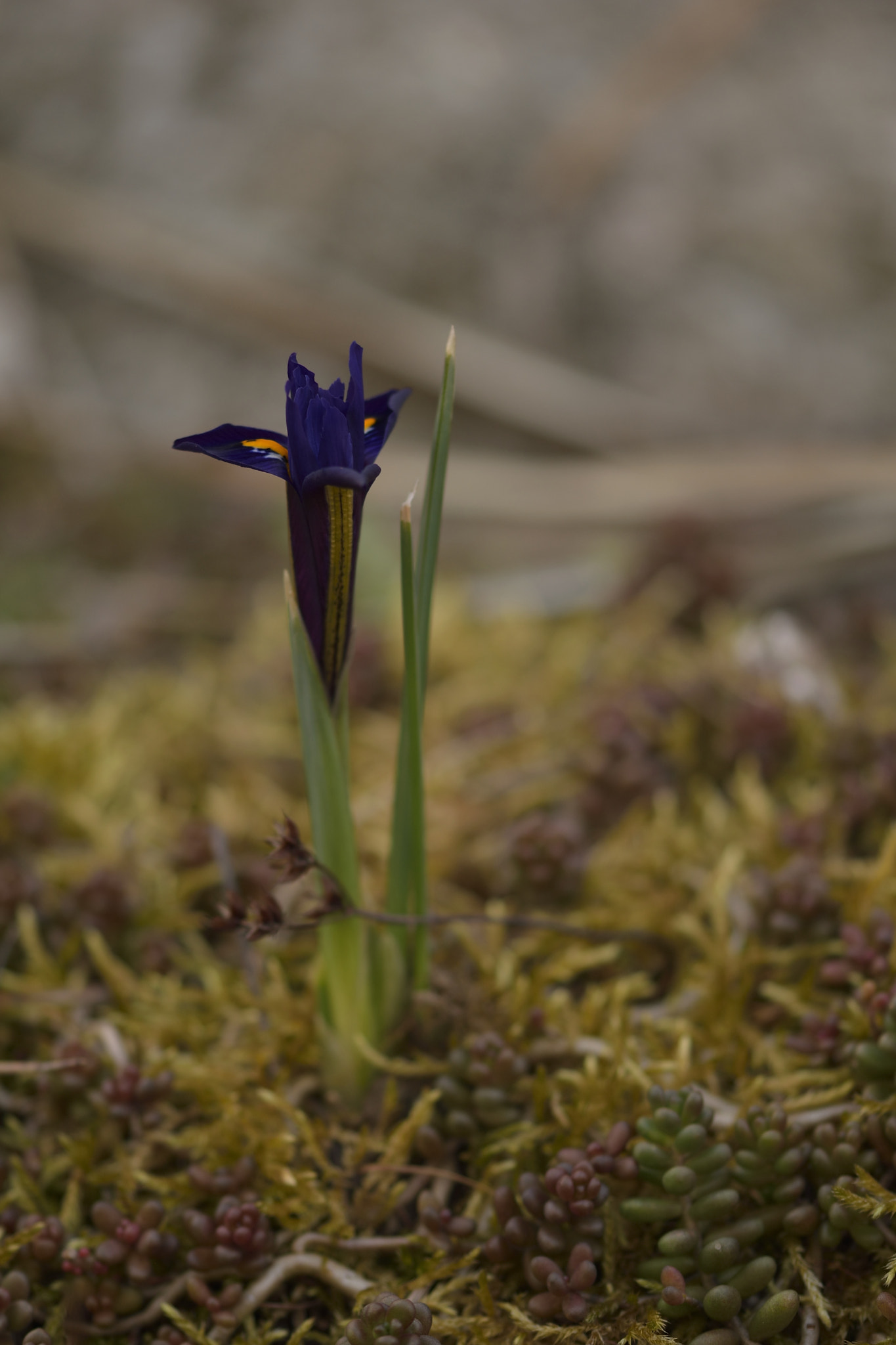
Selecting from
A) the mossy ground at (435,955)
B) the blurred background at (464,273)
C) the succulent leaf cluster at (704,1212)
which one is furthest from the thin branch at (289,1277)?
the blurred background at (464,273)

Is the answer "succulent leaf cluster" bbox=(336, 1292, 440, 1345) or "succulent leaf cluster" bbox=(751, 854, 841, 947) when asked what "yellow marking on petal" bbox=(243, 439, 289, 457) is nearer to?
Result: "succulent leaf cluster" bbox=(336, 1292, 440, 1345)

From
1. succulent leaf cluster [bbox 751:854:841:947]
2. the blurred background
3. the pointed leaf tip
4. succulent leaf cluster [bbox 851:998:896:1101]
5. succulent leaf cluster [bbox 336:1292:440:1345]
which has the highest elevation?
the blurred background

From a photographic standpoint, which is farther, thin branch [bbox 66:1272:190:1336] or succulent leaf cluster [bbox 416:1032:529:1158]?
succulent leaf cluster [bbox 416:1032:529:1158]

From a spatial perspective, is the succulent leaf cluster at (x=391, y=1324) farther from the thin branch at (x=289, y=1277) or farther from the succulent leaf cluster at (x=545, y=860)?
the succulent leaf cluster at (x=545, y=860)

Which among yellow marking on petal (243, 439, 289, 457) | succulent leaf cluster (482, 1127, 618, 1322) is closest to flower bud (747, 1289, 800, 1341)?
succulent leaf cluster (482, 1127, 618, 1322)

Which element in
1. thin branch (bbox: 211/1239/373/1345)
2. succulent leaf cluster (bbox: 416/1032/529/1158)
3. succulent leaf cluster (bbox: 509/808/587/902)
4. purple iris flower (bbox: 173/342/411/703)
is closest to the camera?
purple iris flower (bbox: 173/342/411/703)

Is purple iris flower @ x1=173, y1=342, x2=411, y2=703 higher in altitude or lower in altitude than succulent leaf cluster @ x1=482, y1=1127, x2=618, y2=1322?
higher

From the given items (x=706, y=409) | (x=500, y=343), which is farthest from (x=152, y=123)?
(x=706, y=409)

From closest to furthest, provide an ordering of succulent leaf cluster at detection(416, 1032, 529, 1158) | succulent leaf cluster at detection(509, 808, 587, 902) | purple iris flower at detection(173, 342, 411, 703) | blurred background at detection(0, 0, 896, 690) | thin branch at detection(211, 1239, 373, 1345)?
purple iris flower at detection(173, 342, 411, 703)
thin branch at detection(211, 1239, 373, 1345)
succulent leaf cluster at detection(416, 1032, 529, 1158)
succulent leaf cluster at detection(509, 808, 587, 902)
blurred background at detection(0, 0, 896, 690)
